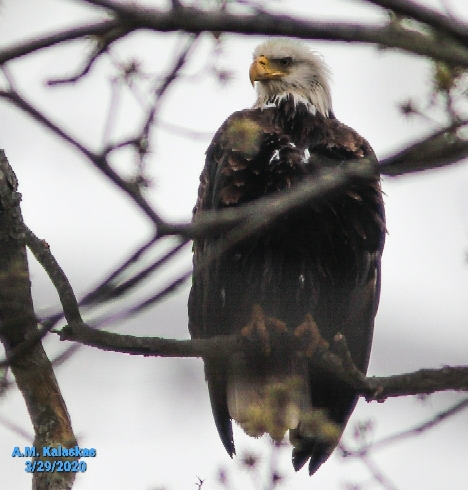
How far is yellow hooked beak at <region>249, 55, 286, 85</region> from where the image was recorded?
17.3 ft

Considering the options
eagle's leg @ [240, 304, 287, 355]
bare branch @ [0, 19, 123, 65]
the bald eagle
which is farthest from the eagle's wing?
bare branch @ [0, 19, 123, 65]

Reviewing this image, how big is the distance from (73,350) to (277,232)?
234 centimetres

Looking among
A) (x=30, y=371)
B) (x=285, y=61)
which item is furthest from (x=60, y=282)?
(x=285, y=61)

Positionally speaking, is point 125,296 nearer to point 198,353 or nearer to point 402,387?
point 198,353

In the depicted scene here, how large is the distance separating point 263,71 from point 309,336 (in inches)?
70.3

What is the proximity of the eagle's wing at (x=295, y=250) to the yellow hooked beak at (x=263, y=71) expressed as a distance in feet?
1.95

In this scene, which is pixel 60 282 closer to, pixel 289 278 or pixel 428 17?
pixel 428 17

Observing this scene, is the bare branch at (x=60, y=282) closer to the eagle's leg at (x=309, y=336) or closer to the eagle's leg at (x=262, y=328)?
the eagle's leg at (x=262, y=328)

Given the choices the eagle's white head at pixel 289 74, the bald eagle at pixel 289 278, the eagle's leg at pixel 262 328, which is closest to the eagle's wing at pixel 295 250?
the bald eagle at pixel 289 278

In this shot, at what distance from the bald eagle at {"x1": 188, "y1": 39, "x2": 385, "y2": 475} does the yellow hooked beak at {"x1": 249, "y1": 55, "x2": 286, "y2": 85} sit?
1.74ft

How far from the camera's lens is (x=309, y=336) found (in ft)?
13.8

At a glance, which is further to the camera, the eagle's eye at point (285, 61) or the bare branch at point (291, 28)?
the eagle's eye at point (285, 61)

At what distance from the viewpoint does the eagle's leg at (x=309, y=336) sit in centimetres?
419

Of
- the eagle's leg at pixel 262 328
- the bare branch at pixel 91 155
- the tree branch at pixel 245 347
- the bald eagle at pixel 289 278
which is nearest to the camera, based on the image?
the bare branch at pixel 91 155
